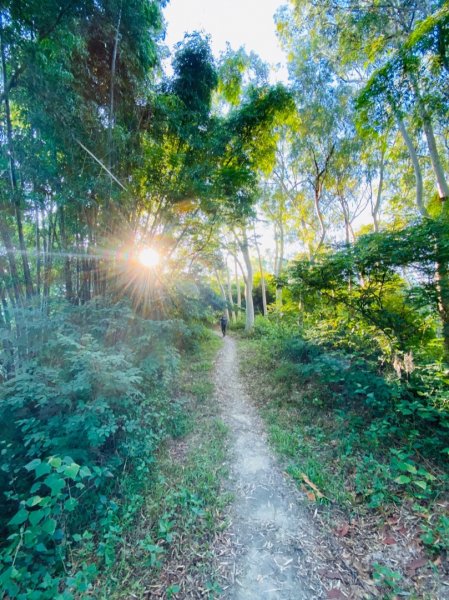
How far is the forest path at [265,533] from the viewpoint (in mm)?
1494

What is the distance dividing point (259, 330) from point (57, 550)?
27.6ft

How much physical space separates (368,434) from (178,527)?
7.43 feet

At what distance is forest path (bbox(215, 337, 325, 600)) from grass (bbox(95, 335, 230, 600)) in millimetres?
146

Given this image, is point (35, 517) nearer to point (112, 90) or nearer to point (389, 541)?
point (389, 541)

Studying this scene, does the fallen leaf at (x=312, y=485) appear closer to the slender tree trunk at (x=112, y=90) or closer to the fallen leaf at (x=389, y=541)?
the fallen leaf at (x=389, y=541)

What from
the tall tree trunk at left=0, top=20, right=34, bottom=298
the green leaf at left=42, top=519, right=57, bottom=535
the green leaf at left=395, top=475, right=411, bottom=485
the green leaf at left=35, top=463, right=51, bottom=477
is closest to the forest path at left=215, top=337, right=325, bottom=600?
the green leaf at left=395, top=475, right=411, bottom=485

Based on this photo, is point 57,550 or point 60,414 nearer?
point 57,550

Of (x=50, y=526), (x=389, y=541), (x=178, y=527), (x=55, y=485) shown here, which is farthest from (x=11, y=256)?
(x=389, y=541)

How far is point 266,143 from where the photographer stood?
549 cm

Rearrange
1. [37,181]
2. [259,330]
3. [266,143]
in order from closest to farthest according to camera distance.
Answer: [37,181], [266,143], [259,330]

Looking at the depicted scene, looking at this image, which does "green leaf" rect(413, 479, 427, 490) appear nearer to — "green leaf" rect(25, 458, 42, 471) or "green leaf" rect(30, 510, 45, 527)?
"green leaf" rect(30, 510, 45, 527)

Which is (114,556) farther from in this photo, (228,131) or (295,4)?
(295,4)

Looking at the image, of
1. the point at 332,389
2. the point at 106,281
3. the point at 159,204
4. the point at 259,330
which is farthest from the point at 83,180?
the point at 259,330

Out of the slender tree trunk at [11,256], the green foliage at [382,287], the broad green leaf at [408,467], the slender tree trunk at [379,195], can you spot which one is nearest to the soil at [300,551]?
the broad green leaf at [408,467]
